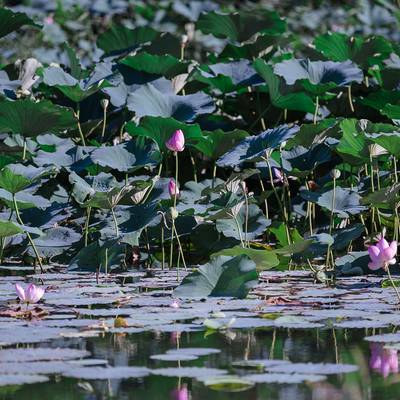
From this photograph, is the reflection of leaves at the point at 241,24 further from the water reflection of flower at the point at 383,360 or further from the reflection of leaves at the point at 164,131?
the water reflection of flower at the point at 383,360

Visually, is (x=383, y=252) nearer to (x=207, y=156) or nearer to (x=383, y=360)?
(x=383, y=360)

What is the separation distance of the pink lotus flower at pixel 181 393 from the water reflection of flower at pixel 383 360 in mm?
350

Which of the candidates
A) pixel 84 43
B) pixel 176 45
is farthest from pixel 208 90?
pixel 84 43

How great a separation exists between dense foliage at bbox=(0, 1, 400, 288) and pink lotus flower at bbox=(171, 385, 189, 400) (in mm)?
1013

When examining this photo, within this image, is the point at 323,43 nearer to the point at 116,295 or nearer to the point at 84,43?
the point at 116,295

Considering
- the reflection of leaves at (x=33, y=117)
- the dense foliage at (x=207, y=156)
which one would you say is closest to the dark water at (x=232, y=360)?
the dense foliage at (x=207, y=156)

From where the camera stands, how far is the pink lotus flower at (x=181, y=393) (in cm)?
166

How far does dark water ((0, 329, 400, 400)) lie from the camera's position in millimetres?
1675

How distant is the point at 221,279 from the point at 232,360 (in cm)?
79

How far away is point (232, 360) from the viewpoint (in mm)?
1971

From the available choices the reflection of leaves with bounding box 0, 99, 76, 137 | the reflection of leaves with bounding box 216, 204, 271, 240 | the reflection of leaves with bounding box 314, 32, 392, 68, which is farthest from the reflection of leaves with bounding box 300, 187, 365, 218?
the reflection of leaves with bounding box 314, 32, 392, 68

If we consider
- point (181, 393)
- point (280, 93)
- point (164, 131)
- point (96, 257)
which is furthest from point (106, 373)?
point (280, 93)

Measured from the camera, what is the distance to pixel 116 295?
2805 millimetres

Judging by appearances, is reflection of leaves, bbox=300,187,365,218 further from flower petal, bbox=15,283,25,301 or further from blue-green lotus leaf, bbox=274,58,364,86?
flower petal, bbox=15,283,25,301
